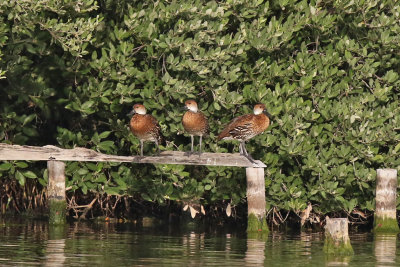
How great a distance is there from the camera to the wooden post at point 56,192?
19.8 meters

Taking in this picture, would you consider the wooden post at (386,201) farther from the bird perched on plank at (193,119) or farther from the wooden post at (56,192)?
the wooden post at (56,192)

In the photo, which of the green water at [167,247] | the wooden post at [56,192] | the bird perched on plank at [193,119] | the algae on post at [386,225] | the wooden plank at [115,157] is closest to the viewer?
the green water at [167,247]

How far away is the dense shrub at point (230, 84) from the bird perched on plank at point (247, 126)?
0.58 meters

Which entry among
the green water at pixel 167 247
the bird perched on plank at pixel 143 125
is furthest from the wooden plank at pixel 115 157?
the green water at pixel 167 247

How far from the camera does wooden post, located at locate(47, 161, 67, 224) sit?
19.8 meters

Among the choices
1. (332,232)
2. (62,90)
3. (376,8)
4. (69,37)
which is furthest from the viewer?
(62,90)

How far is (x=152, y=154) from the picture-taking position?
20609 mm

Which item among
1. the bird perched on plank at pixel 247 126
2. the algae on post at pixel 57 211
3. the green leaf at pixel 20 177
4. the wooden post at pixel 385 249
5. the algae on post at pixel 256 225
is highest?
the bird perched on plank at pixel 247 126

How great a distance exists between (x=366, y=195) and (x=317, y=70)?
98.7 inches

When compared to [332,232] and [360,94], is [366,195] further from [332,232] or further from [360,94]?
[332,232]

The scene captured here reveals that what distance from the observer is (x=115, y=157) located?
1934 cm

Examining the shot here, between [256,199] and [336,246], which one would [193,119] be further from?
[336,246]

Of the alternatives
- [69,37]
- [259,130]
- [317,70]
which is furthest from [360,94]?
[69,37]

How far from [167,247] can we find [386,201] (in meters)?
4.57
